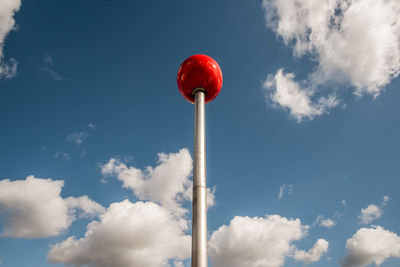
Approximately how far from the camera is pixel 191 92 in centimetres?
951

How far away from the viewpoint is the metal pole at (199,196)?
20.4 ft

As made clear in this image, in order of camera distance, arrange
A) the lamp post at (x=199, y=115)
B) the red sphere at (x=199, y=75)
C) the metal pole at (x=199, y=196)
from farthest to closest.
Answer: the red sphere at (x=199, y=75)
the lamp post at (x=199, y=115)
the metal pole at (x=199, y=196)

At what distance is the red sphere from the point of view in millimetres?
9117

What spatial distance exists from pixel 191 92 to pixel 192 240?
17.2 ft

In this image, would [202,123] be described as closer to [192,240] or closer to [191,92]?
[191,92]

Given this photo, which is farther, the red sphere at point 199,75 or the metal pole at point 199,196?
the red sphere at point 199,75

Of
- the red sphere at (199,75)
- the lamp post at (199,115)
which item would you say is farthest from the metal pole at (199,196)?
the red sphere at (199,75)

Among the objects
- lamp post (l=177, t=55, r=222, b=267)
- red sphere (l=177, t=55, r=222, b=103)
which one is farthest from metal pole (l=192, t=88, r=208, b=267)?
red sphere (l=177, t=55, r=222, b=103)

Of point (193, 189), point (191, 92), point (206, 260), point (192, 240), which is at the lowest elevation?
point (206, 260)

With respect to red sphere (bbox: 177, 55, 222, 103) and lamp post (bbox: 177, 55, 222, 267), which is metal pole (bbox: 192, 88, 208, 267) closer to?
lamp post (bbox: 177, 55, 222, 267)

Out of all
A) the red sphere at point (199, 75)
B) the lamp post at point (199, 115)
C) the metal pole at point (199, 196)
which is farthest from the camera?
the red sphere at point (199, 75)

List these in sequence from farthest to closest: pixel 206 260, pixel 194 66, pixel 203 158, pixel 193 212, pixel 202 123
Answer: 1. pixel 194 66
2. pixel 202 123
3. pixel 203 158
4. pixel 193 212
5. pixel 206 260

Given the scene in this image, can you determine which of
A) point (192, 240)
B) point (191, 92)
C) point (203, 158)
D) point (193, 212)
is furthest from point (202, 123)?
point (192, 240)

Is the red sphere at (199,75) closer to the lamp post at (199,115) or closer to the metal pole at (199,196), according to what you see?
the lamp post at (199,115)
